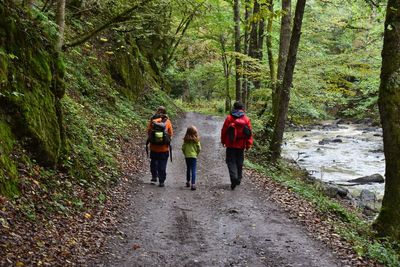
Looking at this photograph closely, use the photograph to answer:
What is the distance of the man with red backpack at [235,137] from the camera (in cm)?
1093

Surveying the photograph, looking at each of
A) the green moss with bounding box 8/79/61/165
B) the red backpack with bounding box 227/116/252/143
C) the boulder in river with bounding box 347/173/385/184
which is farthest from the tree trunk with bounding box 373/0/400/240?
the boulder in river with bounding box 347/173/385/184

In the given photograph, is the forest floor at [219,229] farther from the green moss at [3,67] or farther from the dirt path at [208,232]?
the green moss at [3,67]

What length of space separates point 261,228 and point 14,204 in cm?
443

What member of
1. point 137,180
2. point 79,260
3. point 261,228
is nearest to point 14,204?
point 79,260

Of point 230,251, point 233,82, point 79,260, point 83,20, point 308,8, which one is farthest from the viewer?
point 233,82

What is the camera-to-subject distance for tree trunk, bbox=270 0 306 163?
12393mm

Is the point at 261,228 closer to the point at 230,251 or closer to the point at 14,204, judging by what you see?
the point at 230,251

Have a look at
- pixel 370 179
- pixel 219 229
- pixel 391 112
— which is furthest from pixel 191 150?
pixel 370 179

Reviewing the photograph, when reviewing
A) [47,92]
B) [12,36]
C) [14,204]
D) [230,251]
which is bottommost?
[230,251]

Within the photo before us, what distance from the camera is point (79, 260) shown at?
5875 millimetres

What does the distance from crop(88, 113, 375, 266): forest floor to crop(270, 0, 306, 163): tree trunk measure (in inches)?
127

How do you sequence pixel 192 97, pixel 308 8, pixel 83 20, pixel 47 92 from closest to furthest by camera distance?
pixel 47 92 < pixel 83 20 < pixel 308 8 < pixel 192 97

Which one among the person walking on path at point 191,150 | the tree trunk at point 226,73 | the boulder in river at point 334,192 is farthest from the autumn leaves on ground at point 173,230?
the tree trunk at point 226,73

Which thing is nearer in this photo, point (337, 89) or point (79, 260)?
Result: point (79, 260)
